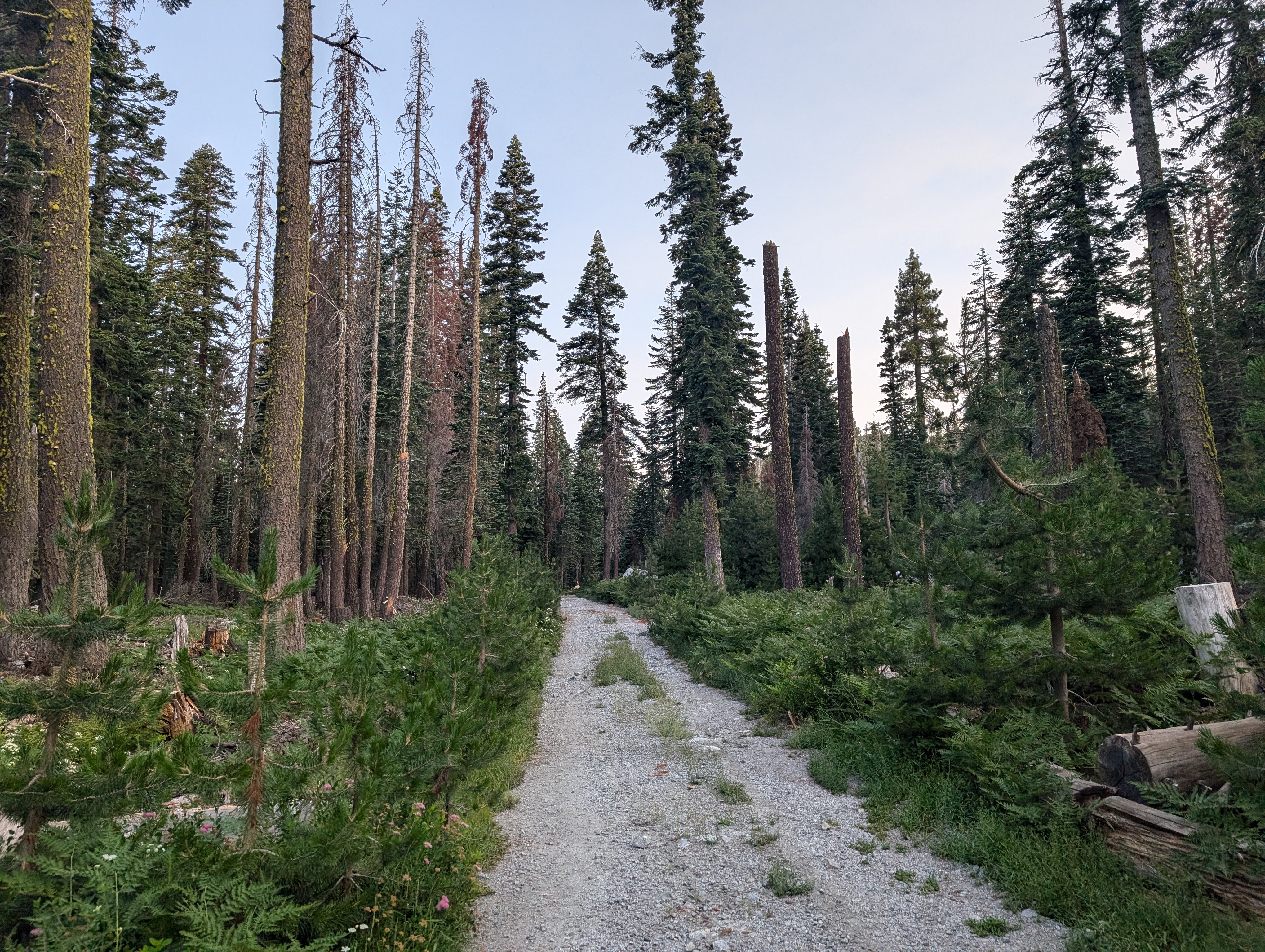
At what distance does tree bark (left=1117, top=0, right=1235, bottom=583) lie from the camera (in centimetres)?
1055

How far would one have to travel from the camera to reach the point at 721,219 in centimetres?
2189

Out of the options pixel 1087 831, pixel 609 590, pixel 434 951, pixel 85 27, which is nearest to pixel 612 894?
pixel 434 951

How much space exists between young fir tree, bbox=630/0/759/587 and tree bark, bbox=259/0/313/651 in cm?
1276

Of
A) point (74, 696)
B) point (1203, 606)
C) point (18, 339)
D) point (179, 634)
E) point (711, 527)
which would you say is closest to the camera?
point (74, 696)

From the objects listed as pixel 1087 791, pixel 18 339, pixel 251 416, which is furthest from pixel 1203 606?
pixel 251 416

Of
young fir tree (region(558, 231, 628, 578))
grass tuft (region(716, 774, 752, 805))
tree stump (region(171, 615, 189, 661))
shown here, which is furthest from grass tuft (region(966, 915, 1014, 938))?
young fir tree (region(558, 231, 628, 578))

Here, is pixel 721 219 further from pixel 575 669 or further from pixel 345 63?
pixel 575 669

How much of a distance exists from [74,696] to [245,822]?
0.99 meters

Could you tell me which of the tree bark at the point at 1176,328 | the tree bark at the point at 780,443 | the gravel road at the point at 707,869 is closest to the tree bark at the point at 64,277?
the gravel road at the point at 707,869

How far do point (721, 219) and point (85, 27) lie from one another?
695 inches

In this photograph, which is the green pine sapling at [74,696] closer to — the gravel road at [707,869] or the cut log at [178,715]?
the gravel road at [707,869]

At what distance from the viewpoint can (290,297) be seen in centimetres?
790

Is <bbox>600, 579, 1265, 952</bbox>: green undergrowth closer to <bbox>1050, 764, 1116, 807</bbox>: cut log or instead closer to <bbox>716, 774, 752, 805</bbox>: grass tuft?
<bbox>1050, 764, 1116, 807</bbox>: cut log

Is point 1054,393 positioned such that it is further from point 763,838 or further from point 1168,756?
point 763,838
